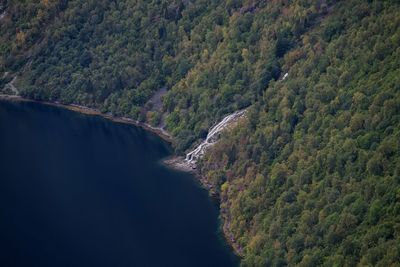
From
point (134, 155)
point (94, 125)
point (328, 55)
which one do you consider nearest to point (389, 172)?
point (328, 55)

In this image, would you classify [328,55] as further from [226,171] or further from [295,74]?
[226,171]

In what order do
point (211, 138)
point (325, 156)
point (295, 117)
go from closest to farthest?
point (325, 156) < point (295, 117) < point (211, 138)

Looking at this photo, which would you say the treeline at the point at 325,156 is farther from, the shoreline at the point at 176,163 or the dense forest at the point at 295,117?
the shoreline at the point at 176,163

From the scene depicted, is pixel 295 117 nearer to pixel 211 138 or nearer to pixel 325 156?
pixel 325 156

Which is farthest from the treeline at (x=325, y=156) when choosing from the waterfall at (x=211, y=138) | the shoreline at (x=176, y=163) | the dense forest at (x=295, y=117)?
the waterfall at (x=211, y=138)

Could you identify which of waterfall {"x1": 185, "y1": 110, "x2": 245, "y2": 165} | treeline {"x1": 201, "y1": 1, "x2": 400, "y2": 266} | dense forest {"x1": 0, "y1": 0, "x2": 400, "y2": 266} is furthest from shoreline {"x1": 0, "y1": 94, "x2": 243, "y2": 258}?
waterfall {"x1": 185, "y1": 110, "x2": 245, "y2": 165}

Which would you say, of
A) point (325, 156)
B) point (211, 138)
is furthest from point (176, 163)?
point (325, 156)
